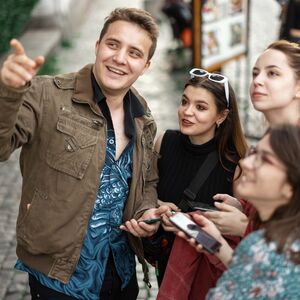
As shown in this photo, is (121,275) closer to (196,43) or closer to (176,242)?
(176,242)

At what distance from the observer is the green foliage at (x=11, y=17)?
9117 mm

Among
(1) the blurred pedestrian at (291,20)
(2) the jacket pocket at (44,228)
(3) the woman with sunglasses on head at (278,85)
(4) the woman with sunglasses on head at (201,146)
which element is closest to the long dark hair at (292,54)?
(3) the woman with sunglasses on head at (278,85)

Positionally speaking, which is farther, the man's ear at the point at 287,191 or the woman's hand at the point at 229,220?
the woman's hand at the point at 229,220

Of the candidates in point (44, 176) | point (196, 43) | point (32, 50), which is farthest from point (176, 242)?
point (32, 50)

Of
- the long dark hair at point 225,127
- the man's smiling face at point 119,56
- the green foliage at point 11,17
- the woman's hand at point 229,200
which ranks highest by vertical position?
the man's smiling face at point 119,56

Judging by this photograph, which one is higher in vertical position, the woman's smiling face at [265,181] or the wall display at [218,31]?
the woman's smiling face at [265,181]

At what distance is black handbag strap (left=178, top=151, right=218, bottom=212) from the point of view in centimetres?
298

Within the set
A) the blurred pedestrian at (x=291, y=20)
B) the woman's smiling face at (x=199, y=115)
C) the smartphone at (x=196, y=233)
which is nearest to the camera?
the smartphone at (x=196, y=233)

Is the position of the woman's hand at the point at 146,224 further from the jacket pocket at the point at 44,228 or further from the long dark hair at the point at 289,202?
the long dark hair at the point at 289,202

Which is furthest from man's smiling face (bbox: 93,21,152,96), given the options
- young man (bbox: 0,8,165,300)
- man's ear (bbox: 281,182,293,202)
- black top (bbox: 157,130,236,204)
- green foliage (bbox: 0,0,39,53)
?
green foliage (bbox: 0,0,39,53)

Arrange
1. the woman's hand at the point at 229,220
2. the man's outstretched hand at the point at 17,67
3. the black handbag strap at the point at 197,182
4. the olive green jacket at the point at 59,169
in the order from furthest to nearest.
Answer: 1. the black handbag strap at the point at 197,182
2. the olive green jacket at the point at 59,169
3. the woman's hand at the point at 229,220
4. the man's outstretched hand at the point at 17,67

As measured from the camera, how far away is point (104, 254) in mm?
2977

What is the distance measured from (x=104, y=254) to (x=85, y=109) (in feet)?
2.51

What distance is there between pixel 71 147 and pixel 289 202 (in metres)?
1.14
